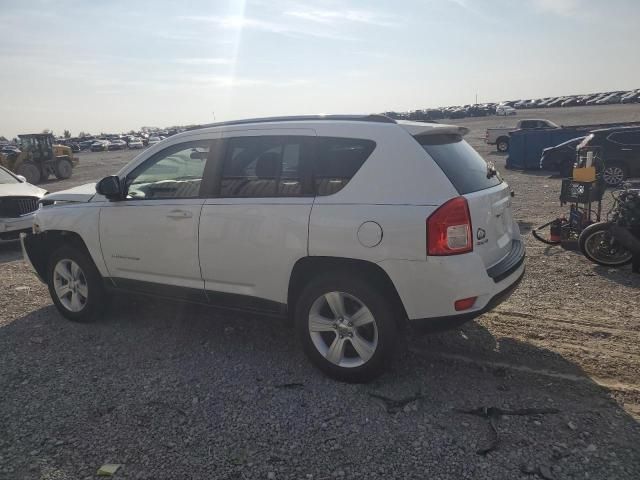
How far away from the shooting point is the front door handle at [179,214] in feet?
13.3

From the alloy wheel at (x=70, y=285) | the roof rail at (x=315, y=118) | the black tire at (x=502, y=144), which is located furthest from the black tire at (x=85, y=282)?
the black tire at (x=502, y=144)

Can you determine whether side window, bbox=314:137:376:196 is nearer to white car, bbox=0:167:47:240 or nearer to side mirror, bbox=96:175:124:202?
side mirror, bbox=96:175:124:202

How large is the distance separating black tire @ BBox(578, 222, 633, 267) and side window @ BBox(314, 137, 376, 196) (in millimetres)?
4130

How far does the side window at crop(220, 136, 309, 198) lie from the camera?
12.1 ft

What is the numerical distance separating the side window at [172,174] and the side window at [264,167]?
29 centimetres

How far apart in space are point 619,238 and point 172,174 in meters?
5.09

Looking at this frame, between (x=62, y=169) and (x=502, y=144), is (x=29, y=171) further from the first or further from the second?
(x=502, y=144)

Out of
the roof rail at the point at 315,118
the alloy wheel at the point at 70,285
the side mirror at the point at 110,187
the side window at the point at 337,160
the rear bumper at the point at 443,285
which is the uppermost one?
the roof rail at the point at 315,118

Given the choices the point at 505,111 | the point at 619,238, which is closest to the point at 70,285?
the point at 619,238

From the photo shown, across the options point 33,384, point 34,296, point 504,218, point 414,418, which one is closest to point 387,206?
point 504,218

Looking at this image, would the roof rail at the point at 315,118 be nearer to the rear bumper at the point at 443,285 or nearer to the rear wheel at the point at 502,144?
the rear bumper at the point at 443,285

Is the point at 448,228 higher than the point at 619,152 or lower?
higher

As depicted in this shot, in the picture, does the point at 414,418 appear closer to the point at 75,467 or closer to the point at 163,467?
the point at 163,467

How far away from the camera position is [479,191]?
344 cm
